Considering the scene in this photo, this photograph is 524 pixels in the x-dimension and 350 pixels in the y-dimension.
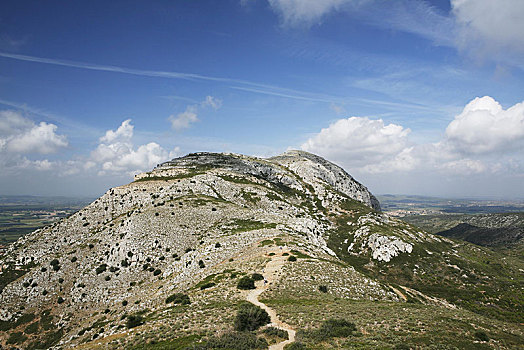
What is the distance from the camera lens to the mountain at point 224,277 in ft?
82.4

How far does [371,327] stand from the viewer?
79.0 ft

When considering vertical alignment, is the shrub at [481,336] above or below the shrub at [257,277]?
above

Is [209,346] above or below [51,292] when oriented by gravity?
above

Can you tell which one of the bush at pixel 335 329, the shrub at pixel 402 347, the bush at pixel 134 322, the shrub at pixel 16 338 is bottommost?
the shrub at pixel 16 338

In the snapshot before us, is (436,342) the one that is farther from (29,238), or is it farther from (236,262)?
(29,238)

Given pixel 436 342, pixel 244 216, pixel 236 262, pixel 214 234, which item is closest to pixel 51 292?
pixel 214 234

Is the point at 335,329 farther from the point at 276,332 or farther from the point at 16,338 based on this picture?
the point at 16,338

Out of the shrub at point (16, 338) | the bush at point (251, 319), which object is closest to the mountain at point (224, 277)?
the shrub at point (16, 338)

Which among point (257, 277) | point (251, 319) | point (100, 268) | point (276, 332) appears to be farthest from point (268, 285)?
point (100, 268)

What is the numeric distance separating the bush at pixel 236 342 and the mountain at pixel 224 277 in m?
0.28

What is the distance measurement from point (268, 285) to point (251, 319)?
12311mm

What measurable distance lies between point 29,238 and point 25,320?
3594 cm

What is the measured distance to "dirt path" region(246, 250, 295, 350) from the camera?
→ 22.6 m

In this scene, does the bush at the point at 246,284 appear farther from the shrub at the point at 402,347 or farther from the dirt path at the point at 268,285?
the shrub at the point at 402,347
